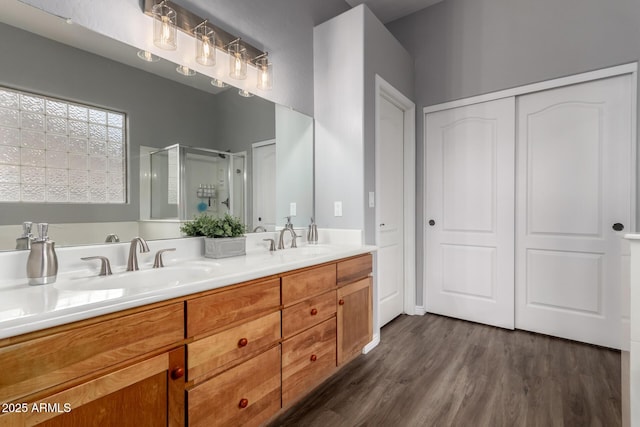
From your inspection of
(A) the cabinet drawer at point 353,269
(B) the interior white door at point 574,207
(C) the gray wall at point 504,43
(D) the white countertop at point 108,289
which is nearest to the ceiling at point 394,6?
(C) the gray wall at point 504,43

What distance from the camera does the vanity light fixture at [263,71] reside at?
2034 millimetres

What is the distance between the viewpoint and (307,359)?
5.25 ft

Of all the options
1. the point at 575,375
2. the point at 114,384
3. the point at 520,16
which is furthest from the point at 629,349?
the point at 520,16

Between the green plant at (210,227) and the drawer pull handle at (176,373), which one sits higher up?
the green plant at (210,227)

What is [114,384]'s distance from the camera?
2.89 feet

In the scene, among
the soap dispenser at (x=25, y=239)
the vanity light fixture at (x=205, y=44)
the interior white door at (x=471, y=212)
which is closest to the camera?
the soap dispenser at (x=25, y=239)

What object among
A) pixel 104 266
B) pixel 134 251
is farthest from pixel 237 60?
pixel 104 266

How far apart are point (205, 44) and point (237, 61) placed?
215mm

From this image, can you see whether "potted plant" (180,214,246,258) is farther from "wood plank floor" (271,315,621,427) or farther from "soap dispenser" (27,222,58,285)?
"wood plank floor" (271,315,621,427)

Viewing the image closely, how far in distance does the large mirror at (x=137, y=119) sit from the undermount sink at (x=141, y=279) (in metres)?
0.21

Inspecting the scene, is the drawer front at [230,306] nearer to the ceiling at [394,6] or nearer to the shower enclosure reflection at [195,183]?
the shower enclosure reflection at [195,183]

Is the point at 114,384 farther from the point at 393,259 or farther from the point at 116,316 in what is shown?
the point at 393,259

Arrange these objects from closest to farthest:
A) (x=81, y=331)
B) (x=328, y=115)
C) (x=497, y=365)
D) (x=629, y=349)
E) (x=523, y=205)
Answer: (x=81, y=331) → (x=629, y=349) → (x=497, y=365) → (x=328, y=115) → (x=523, y=205)

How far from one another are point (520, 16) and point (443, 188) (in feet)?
5.02
